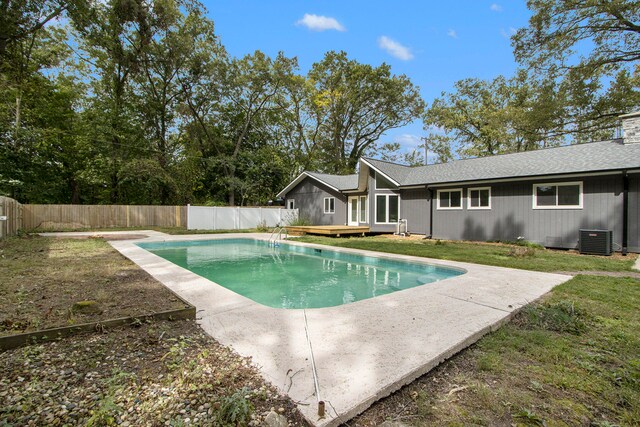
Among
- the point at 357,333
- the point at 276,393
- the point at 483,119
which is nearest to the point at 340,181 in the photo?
the point at 483,119

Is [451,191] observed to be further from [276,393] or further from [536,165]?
[276,393]

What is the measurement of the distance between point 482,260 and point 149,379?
24.8 feet

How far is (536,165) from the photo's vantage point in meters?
10.9

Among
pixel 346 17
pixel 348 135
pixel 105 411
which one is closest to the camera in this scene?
pixel 105 411

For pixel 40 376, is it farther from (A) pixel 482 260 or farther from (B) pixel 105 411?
(A) pixel 482 260

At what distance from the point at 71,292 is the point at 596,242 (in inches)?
485

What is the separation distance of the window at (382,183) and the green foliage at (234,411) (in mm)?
13943

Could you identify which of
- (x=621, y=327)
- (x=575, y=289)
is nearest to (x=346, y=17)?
(x=575, y=289)

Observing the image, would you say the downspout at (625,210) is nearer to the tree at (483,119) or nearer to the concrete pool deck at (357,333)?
the concrete pool deck at (357,333)

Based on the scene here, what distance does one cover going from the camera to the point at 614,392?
211 cm

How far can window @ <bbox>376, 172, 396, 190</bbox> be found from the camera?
15.0m

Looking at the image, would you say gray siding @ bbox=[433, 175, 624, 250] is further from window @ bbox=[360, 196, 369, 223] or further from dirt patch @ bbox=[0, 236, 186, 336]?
dirt patch @ bbox=[0, 236, 186, 336]

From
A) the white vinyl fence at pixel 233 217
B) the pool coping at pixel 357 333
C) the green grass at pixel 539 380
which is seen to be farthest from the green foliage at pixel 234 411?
the white vinyl fence at pixel 233 217

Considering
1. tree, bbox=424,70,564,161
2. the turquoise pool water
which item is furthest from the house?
tree, bbox=424,70,564,161
